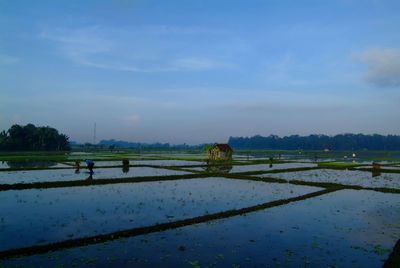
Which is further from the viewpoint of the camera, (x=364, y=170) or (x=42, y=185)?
(x=364, y=170)

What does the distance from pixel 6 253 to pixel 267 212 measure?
10.0m

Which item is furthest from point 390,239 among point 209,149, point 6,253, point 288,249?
point 209,149

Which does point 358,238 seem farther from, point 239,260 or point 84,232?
point 84,232

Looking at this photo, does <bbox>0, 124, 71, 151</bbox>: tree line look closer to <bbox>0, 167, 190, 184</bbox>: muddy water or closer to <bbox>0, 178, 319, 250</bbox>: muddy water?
<bbox>0, 167, 190, 184</bbox>: muddy water

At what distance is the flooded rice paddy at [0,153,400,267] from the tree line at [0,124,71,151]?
65753mm

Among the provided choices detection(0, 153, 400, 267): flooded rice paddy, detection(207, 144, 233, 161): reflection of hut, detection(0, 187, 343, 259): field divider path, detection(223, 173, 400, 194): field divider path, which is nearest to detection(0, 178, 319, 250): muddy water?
detection(0, 153, 400, 267): flooded rice paddy

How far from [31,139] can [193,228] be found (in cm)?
7966

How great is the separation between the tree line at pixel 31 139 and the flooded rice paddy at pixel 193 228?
216 ft

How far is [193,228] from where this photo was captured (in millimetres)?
10031

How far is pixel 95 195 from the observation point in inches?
616

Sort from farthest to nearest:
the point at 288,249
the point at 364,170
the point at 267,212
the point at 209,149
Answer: the point at 209,149 < the point at 364,170 < the point at 267,212 < the point at 288,249

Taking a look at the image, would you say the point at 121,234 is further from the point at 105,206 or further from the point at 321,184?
the point at 321,184

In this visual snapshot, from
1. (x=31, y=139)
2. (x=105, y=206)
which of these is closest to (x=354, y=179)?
(x=105, y=206)

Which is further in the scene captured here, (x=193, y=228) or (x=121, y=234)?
(x=193, y=228)
